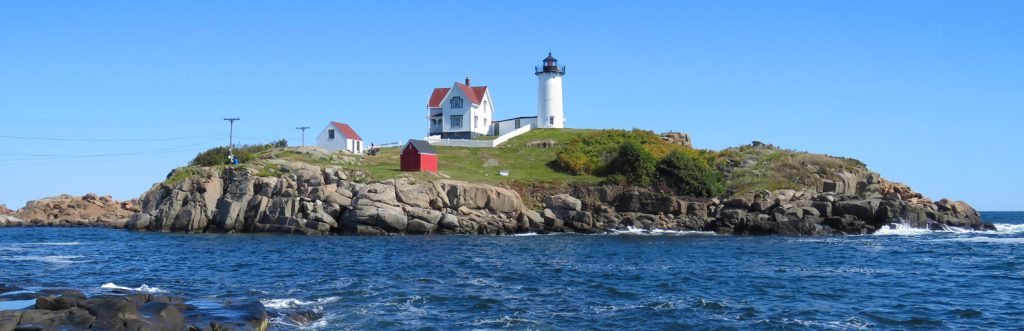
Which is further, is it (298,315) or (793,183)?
(793,183)

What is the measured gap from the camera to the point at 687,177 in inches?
2420

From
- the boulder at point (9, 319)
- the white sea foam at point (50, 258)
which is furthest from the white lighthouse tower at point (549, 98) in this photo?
the boulder at point (9, 319)

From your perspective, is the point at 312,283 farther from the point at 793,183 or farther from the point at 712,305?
the point at 793,183

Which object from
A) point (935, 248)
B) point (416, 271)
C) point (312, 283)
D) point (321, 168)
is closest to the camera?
point (312, 283)

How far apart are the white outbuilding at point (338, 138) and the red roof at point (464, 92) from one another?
1330 centimetres

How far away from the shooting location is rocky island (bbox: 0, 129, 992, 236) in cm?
5247

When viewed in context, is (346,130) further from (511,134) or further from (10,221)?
(10,221)

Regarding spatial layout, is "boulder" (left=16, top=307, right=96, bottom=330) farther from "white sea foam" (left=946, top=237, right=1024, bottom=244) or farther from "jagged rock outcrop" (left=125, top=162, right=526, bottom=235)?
"white sea foam" (left=946, top=237, right=1024, bottom=244)

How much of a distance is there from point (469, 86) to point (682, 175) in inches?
1141

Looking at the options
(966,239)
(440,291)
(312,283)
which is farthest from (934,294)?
(966,239)

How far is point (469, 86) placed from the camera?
84.1 meters

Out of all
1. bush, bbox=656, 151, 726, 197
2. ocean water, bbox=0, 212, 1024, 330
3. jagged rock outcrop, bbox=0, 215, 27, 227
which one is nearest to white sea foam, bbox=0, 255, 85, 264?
ocean water, bbox=0, 212, 1024, 330

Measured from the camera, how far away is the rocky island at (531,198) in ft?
172

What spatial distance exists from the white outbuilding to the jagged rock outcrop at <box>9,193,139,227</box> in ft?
55.3
